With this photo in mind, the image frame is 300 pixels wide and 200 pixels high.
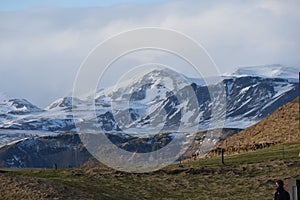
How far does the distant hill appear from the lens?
100500 millimetres

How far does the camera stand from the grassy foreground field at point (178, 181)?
5347 centimetres

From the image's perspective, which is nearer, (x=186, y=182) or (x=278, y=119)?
(x=186, y=182)

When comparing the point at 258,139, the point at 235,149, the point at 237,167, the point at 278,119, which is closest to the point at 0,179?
the point at 237,167

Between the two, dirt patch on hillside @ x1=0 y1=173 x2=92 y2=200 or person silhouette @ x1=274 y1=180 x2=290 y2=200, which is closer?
person silhouette @ x1=274 y1=180 x2=290 y2=200

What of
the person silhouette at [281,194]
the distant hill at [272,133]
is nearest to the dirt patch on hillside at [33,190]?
the person silhouette at [281,194]

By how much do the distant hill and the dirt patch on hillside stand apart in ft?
153

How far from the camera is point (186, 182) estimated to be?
6053 centimetres

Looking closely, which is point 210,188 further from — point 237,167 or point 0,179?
point 0,179

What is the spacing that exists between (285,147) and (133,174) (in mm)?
25864

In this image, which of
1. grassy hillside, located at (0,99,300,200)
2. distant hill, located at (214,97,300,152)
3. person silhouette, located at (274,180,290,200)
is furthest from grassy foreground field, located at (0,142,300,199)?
distant hill, located at (214,97,300,152)

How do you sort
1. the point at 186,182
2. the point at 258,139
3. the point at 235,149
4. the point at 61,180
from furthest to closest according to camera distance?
the point at 258,139 < the point at 235,149 < the point at 186,182 < the point at 61,180

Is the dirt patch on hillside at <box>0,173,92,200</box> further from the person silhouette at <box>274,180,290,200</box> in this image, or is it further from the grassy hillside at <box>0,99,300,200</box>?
the person silhouette at <box>274,180,290,200</box>

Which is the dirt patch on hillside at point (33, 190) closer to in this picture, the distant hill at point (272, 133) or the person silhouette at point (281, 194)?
the person silhouette at point (281, 194)

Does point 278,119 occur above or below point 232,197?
above
